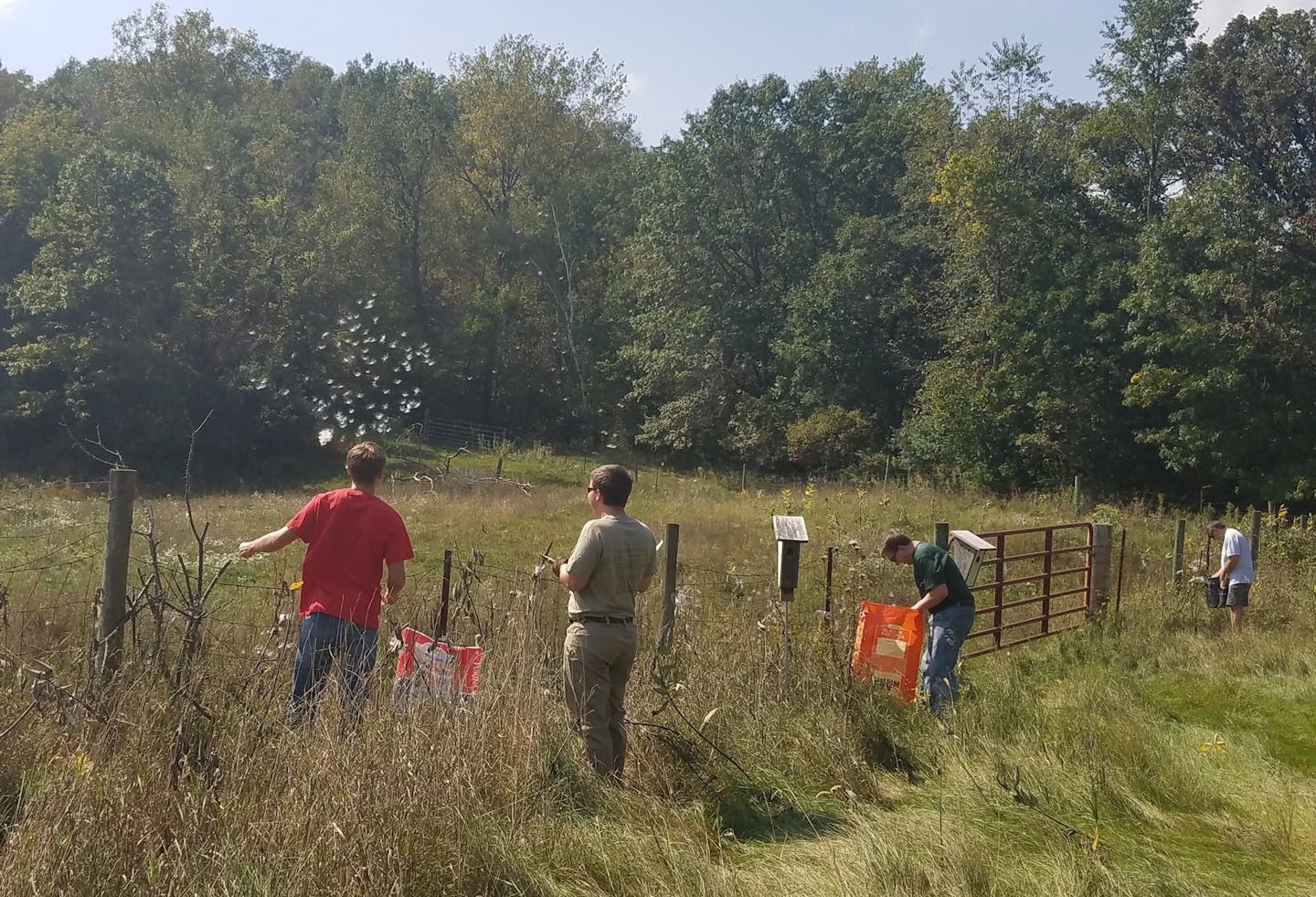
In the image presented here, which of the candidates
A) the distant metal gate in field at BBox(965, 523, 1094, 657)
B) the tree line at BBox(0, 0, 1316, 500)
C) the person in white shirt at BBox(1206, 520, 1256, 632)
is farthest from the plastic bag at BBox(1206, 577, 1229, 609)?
the tree line at BBox(0, 0, 1316, 500)

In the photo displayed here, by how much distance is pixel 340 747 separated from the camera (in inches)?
163

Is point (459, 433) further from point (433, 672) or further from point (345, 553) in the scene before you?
point (433, 672)

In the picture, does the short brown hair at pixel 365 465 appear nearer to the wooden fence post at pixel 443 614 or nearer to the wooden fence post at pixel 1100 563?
the wooden fence post at pixel 443 614

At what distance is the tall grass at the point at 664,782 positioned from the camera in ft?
12.1

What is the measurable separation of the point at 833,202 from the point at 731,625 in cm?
3674

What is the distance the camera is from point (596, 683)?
16.6ft

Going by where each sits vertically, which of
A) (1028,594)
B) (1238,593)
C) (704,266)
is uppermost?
(704,266)

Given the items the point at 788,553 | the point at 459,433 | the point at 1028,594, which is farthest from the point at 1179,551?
the point at 459,433

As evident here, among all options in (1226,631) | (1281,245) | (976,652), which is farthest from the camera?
(1281,245)

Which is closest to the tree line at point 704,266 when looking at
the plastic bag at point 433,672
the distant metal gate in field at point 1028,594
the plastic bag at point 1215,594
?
the distant metal gate in field at point 1028,594

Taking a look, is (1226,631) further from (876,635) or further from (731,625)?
(731,625)

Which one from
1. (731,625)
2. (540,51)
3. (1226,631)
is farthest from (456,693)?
(540,51)

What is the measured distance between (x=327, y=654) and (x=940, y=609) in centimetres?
410

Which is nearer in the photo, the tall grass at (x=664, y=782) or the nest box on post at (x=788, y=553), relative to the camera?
the tall grass at (x=664, y=782)
